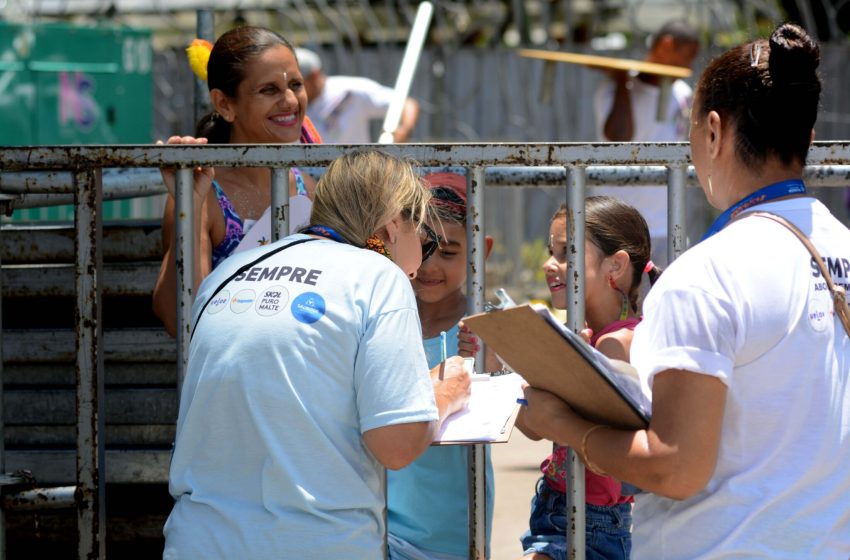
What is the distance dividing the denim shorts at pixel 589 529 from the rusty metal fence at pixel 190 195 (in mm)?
264

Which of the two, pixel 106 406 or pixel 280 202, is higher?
pixel 280 202

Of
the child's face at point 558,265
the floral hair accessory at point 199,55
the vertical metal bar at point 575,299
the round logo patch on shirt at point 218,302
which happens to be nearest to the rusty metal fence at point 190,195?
the vertical metal bar at point 575,299

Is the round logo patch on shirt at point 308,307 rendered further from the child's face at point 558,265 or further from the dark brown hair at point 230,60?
the dark brown hair at point 230,60

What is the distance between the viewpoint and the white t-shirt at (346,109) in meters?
7.07

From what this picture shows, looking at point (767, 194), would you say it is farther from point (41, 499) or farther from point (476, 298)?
point (41, 499)

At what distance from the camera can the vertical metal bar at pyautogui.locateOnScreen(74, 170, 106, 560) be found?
3.04 m

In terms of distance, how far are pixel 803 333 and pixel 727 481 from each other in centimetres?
27

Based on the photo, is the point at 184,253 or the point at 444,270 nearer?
the point at 184,253

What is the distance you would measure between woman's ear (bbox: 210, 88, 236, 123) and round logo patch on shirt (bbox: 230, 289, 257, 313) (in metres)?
1.38

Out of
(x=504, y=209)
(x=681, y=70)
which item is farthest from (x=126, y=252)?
(x=504, y=209)

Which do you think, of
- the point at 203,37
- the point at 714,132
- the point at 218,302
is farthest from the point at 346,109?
the point at 714,132

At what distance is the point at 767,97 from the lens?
2.20m

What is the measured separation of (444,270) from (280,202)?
0.76 meters

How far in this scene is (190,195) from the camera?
3.02 meters
